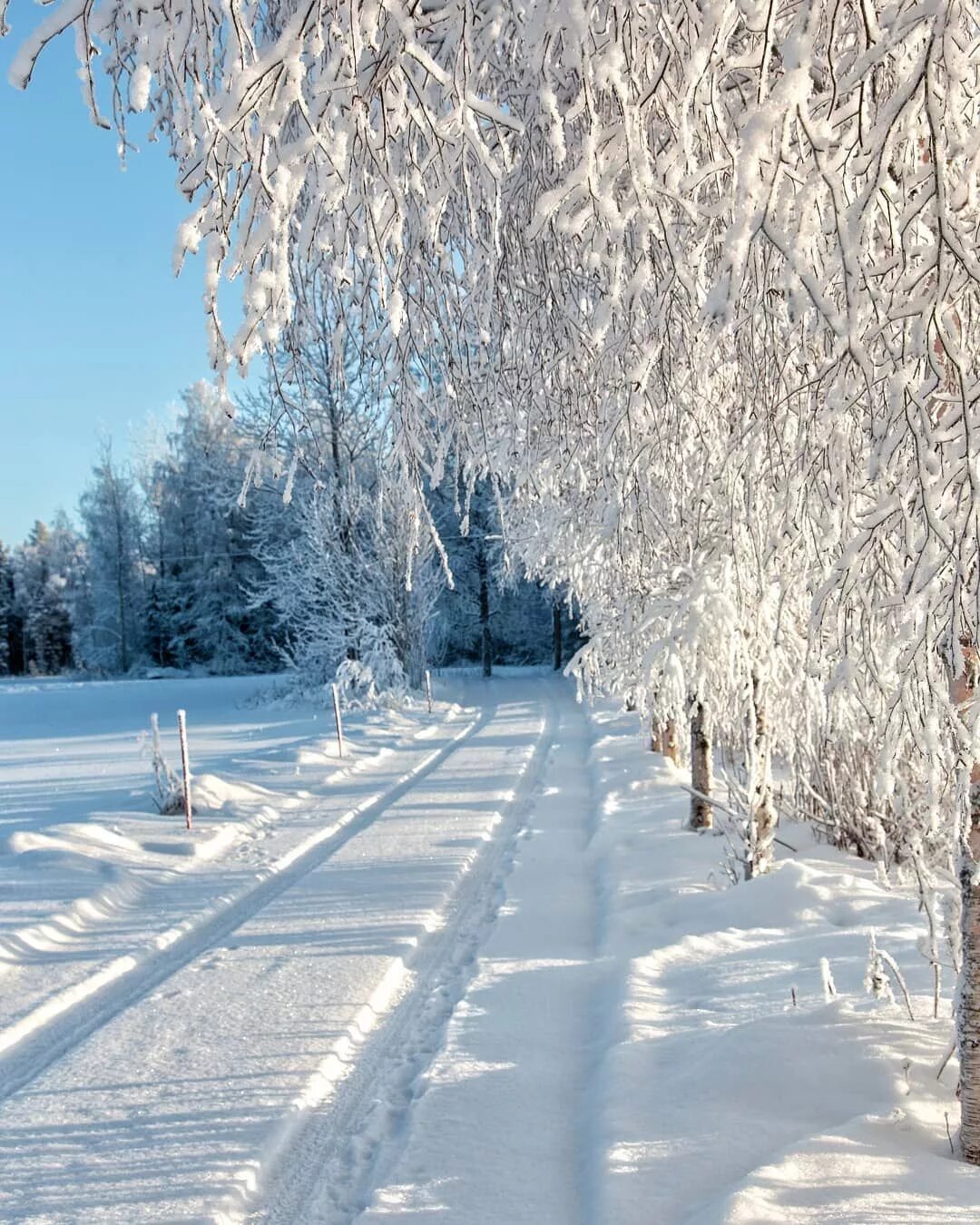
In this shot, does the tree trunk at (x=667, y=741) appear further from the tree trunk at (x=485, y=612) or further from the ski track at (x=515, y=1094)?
the tree trunk at (x=485, y=612)

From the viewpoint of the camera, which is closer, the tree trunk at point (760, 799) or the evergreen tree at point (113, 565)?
the tree trunk at point (760, 799)

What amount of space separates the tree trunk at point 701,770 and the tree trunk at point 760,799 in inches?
73.3

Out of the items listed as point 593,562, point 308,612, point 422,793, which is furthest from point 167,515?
point 593,562

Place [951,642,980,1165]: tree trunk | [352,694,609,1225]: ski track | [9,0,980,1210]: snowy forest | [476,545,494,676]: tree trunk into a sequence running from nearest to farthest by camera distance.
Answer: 1. [9,0,980,1210]: snowy forest
2. [951,642,980,1165]: tree trunk
3. [352,694,609,1225]: ski track
4. [476,545,494,676]: tree trunk

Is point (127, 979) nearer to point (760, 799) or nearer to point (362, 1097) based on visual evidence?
point (362, 1097)

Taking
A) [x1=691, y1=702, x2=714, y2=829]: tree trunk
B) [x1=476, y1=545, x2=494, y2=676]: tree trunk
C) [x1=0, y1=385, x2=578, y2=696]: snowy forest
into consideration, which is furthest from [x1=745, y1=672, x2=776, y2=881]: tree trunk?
[x1=476, y1=545, x2=494, y2=676]: tree trunk

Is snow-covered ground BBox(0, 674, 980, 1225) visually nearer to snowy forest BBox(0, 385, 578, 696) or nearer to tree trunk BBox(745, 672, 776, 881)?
tree trunk BBox(745, 672, 776, 881)

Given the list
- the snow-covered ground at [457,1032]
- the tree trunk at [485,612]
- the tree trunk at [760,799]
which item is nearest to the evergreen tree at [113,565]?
the tree trunk at [485,612]

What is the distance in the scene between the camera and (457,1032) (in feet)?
15.5

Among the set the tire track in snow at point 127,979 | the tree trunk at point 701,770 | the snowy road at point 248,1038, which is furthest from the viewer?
the tree trunk at point 701,770

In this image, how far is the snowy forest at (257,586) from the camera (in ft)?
89.1

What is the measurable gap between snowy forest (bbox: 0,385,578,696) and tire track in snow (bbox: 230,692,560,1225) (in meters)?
20.6

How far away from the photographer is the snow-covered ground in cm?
329

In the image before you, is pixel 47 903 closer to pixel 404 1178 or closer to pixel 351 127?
pixel 404 1178
